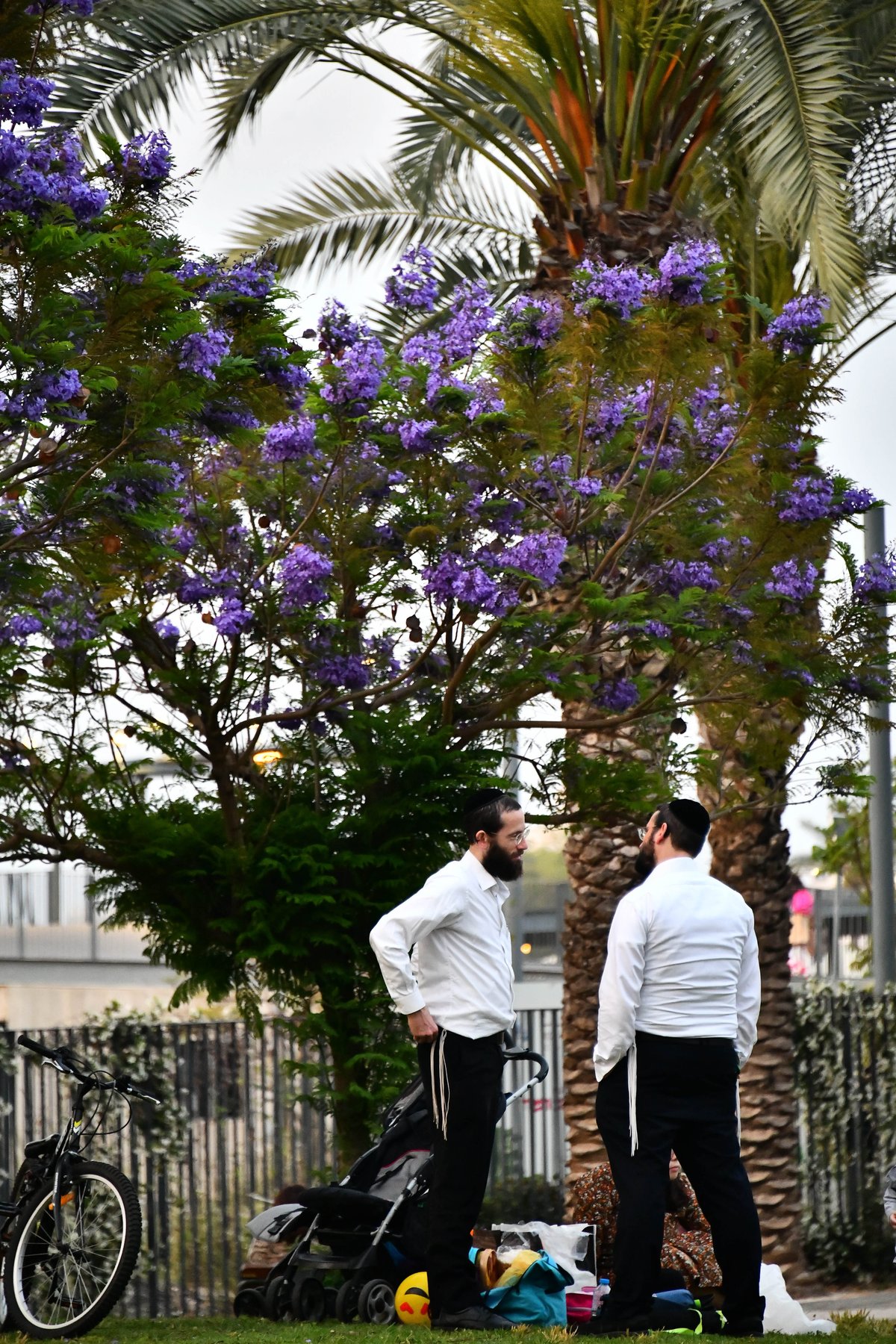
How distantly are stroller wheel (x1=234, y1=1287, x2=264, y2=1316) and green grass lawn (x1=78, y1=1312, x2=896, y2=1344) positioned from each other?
0.05 metres

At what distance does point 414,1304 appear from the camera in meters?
6.56

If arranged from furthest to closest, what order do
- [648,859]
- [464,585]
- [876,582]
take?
[876,582] < [464,585] < [648,859]

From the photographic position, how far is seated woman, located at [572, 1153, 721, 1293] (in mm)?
6977

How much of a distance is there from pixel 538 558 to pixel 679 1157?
3.43 metres

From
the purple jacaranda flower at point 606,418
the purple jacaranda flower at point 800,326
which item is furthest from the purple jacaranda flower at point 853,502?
the purple jacaranda flower at point 606,418

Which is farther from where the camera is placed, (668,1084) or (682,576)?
(682,576)

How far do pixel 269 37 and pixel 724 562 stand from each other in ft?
15.0

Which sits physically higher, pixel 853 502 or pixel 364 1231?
pixel 853 502

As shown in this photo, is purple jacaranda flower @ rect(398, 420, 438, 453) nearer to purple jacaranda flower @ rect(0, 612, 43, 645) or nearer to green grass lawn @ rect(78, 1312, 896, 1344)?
purple jacaranda flower @ rect(0, 612, 43, 645)

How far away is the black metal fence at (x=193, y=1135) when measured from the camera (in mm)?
9477

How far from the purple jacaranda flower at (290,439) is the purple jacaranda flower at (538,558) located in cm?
116

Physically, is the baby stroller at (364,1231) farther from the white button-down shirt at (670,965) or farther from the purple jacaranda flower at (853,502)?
the purple jacaranda flower at (853,502)

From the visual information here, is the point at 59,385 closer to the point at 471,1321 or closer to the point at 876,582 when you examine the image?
the point at 471,1321

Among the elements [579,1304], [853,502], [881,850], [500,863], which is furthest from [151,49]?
[881,850]
